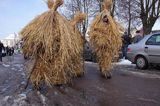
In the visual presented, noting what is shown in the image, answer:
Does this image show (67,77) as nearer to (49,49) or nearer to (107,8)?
(49,49)

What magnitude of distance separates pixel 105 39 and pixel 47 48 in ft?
13.7

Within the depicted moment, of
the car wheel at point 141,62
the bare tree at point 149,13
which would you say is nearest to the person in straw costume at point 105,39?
the car wheel at point 141,62

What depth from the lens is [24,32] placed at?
10430mm

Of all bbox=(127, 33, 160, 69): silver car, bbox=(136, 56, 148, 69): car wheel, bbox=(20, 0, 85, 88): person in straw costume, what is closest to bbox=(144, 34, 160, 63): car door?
bbox=(127, 33, 160, 69): silver car

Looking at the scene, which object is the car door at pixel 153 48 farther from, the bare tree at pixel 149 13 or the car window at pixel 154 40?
the bare tree at pixel 149 13

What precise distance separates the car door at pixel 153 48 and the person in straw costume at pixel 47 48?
7.53m

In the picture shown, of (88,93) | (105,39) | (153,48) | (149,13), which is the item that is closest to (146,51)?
(153,48)

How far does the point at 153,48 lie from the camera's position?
17.6m

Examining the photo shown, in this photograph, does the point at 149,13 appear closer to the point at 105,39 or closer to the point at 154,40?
the point at 154,40

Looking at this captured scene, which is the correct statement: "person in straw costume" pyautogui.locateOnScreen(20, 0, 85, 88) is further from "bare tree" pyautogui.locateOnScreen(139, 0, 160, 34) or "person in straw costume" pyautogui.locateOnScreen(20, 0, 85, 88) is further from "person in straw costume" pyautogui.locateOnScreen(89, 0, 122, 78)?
"bare tree" pyautogui.locateOnScreen(139, 0, 160, 34)

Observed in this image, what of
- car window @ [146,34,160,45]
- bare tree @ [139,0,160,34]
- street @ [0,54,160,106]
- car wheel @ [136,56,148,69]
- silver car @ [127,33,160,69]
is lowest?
street @ [0,54,160,106]

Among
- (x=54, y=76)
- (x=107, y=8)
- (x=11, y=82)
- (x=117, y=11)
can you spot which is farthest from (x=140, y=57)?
(x=117, y=11)

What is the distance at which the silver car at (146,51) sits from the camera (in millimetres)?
17562

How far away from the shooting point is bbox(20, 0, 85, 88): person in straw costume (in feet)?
33.4
